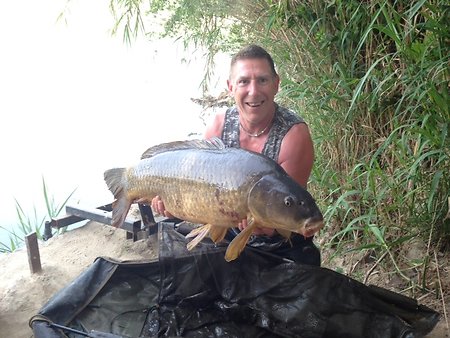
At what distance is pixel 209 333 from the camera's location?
1905 millimetres

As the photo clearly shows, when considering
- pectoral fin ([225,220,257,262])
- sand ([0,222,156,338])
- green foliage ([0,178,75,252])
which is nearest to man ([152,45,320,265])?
pectoral fin ([225,220,257,262])

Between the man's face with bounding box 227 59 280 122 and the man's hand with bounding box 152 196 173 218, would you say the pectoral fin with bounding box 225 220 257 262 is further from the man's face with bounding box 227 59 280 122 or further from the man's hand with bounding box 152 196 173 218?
the man's face with bounding box 227 59 280 122

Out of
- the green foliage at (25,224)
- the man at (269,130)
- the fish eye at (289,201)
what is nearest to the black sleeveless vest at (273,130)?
the man at (269,130)

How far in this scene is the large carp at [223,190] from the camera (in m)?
1.46

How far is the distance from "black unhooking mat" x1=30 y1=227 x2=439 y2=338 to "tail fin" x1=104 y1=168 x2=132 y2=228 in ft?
0.63

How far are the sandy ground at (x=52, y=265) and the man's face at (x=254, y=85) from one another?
1.43 metres

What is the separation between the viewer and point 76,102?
7.05 m

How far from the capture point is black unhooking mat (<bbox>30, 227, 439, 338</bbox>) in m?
1.77

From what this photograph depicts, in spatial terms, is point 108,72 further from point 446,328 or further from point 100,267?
point 446,328

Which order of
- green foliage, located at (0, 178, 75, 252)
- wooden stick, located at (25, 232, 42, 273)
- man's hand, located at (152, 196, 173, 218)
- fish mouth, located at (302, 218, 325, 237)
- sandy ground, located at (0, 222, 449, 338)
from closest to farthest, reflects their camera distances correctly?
fish mouth, located at (302, 218, 325, 237) → man's hand, located at (152, 196, 173, 218) → sandy ground, located at (0, 222, 449, 338) → wooden stick, located at (25, 232, 42, 273) → green foliage, located at (0, 178, 75, 252)

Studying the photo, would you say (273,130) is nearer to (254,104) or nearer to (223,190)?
(254,104)

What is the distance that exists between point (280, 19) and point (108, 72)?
4.99m

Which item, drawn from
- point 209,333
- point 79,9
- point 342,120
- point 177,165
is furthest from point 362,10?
point 79,9

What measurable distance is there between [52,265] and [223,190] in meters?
1.90
